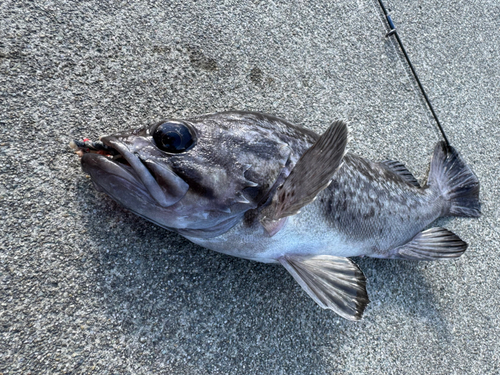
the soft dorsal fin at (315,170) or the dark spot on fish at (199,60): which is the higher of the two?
the soft dorsal fin at (315,170)

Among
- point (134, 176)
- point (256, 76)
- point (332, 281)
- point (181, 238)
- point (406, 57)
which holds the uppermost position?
point (406, 57)

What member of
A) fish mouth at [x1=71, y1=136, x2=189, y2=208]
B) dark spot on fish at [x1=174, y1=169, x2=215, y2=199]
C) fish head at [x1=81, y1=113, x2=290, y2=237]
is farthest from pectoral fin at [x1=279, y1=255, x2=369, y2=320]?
fish mouth at [x1=71, y1=136, x2=189, y2=208]

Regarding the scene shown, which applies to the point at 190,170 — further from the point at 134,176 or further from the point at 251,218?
the point at 251,218

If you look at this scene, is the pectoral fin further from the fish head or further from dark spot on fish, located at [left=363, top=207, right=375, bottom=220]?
the fish head

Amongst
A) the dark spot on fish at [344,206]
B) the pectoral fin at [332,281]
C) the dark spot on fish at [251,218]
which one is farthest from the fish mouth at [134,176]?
the dark spot on fish at [344,206]

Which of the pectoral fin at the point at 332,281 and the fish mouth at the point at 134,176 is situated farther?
the pectoral fin at the point at 332,281

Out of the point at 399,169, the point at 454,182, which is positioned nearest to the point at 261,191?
the point at 399,169

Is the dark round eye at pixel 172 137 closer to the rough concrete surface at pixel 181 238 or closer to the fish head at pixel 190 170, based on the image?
the fish head at pixel 190 170

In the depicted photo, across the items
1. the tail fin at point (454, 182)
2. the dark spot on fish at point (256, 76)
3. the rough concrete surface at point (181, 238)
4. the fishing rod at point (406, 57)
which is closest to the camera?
the rough concrete surface at point (181, 238)
